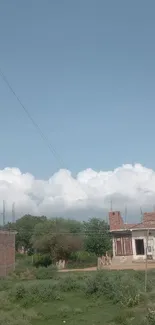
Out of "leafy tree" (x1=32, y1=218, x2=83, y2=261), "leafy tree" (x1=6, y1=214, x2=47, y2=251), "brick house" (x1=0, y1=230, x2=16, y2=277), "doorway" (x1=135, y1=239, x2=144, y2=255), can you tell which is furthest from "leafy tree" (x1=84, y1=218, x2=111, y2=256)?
"leafy tree" (x1=6, y1=214, x2=47, y2=251)

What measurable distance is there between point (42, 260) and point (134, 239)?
440 inches

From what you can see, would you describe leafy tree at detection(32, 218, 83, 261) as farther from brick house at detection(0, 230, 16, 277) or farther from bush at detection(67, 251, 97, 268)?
brick house at detection(0, 230, 16, 277)

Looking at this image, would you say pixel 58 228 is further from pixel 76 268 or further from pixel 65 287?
pixel 65 287

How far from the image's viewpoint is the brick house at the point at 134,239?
39.7 meters

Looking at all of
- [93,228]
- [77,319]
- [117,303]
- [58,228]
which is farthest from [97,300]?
[93,228]

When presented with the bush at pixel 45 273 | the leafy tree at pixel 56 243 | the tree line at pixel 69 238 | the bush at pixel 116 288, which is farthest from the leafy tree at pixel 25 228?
the bush at pixel 116 288

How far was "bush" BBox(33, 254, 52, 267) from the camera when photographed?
1780 inches

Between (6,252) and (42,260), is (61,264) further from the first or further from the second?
(6,252)

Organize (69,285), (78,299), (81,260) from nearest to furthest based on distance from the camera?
1. (78,299)
2. (69,285)
3. (81,260)

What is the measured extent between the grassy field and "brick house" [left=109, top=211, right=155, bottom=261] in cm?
1181

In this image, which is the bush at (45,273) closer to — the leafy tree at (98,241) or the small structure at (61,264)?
the small structure at (61,264)

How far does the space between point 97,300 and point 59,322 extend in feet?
16.9

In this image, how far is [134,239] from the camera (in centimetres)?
4066

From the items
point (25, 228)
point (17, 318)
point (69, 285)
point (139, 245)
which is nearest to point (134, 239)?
point (139, 245)
